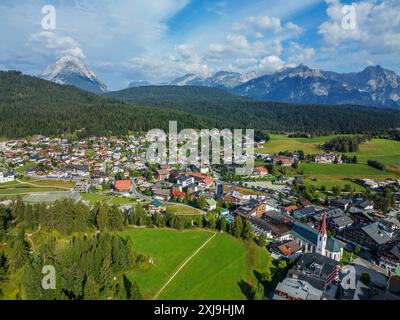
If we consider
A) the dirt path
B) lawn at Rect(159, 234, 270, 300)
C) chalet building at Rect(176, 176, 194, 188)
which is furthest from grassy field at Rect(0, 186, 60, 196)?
lawn at Rect(159, 234, 270, 300)

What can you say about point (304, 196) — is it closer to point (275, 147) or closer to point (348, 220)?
point (348, 220)

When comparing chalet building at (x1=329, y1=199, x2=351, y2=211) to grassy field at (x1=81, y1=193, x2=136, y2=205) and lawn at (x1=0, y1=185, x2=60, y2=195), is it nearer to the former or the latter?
grassy field at (x1=81, y1=193, x2=136, y2=205)

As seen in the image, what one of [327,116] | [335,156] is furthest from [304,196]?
[327,116]

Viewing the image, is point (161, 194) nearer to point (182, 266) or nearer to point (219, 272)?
point (182, 266)

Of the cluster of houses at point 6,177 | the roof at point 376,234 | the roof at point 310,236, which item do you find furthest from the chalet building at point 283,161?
the cluster of houses at point 6,177

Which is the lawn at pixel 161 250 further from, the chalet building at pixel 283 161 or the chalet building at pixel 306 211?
the chalet building at pixel 283 161

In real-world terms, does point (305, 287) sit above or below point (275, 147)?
below
